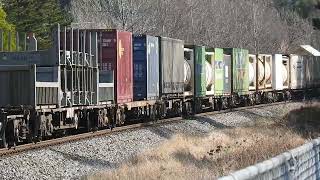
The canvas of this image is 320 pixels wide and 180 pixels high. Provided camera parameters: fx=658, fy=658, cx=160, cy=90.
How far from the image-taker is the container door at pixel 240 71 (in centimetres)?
3806

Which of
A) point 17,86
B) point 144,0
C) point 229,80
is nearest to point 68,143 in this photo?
point 17,86

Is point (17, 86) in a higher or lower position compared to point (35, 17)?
lower

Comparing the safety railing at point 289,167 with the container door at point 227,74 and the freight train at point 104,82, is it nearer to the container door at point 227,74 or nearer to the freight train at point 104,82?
the freight train at point 104,82

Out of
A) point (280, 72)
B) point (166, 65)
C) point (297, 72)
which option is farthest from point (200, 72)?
point (297, 72)

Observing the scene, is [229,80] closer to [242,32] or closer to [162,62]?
[162,62]

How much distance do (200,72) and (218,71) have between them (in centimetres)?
392

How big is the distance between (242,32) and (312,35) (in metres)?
30.6

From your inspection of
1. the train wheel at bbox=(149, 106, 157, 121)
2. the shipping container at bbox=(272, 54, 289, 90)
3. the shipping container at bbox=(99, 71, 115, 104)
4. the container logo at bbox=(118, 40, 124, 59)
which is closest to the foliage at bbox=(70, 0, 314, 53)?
the shipping container at bbox=(272, 54, 289, 90)

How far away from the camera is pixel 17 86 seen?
17266mm

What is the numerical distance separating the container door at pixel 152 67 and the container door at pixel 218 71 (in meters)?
9.05

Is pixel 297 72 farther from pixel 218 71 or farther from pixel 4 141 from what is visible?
A: pixel 4 141

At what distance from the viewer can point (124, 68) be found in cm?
2367

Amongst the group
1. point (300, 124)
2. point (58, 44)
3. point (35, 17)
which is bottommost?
point (300, 124)

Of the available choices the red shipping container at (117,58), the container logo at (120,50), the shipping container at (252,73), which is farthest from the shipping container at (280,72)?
the container logo at (120,50)
